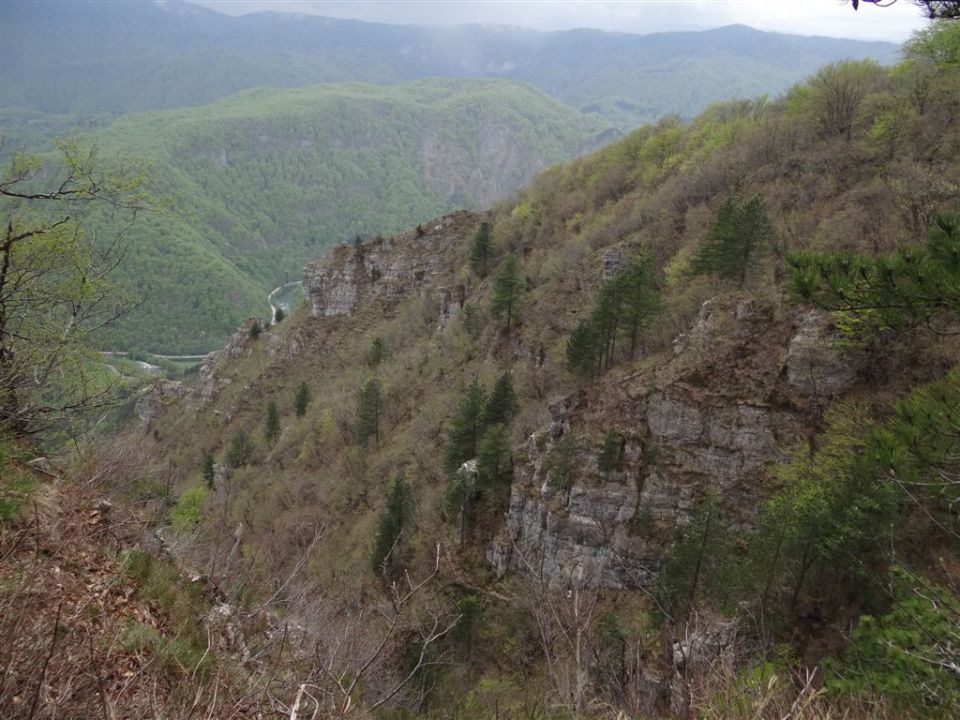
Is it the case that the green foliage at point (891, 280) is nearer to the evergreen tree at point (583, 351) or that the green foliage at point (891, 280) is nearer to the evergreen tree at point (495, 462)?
the evergreen tree at point (495, 462)

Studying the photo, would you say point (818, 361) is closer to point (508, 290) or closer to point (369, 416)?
point (508, 290)

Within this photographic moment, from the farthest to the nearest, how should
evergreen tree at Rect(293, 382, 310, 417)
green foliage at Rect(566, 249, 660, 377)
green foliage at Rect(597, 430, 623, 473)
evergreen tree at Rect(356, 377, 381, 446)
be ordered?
evergreen tree at Rect(293, 382, 310, 417), evergreen tree at Rect(356, 377, 381, 446), green foliage at Rect(566, 249, 660, 377), green foliage at Rect(597, 430, 623, 473)

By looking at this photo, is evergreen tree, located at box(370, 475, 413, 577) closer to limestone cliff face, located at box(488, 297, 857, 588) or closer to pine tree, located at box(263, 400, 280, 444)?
limestone cliff face, located at box(488, 297, 857, 588)

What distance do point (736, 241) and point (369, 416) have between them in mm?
26741

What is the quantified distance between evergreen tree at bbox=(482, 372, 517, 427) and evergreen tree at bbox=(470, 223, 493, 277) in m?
25.2

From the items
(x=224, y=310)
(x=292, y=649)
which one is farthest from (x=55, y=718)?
(x=224, y=310)

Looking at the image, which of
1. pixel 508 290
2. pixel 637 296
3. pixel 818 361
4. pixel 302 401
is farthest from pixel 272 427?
pixel 818 361

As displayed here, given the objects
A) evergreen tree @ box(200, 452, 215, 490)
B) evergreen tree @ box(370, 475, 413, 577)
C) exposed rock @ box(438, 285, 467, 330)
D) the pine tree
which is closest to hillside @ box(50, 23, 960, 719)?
evergreen tree @ box(370, 475, 413, 577)

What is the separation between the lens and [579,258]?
139 feet

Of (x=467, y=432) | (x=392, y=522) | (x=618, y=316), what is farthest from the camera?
(x=467, y=432)

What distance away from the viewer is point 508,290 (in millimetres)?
39531

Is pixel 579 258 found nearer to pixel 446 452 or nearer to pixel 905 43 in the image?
pixel 446 452

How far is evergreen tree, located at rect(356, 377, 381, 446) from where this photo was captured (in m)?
40.5

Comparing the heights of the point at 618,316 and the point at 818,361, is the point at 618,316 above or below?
below
